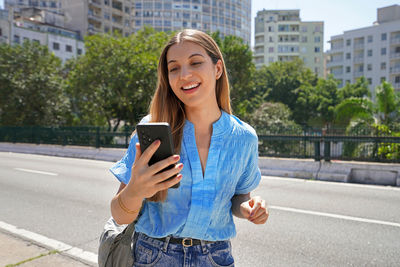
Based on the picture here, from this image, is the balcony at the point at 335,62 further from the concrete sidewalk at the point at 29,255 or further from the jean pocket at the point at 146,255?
the jean pocket at the point at 146,255

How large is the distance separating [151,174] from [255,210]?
0.51 meters

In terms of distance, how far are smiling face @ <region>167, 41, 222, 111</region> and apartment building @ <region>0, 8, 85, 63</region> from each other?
2365 inches

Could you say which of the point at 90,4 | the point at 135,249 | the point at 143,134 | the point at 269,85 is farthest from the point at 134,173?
the point at 90,4

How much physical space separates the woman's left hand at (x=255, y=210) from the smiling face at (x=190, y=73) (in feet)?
1.65

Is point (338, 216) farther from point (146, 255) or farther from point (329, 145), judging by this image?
point (146, 255)

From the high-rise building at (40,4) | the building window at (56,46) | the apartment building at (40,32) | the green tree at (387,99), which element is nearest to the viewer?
the green tree at (387,99)

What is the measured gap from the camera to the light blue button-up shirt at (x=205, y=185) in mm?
1518

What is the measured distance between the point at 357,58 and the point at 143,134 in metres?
88.1

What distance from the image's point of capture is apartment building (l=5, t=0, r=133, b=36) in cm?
7194

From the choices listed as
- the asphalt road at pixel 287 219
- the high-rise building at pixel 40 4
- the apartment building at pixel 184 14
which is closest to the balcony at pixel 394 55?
the apartment building at pixel 184 14

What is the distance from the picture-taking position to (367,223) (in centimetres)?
583

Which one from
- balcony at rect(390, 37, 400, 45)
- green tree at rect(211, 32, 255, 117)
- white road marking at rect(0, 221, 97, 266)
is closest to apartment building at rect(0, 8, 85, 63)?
green tree at rect(211, 32, 255, 117)

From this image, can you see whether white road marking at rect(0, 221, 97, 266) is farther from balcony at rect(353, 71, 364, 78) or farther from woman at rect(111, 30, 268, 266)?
balcony at rect(353, 71, 364, 78)

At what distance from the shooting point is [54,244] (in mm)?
4781
